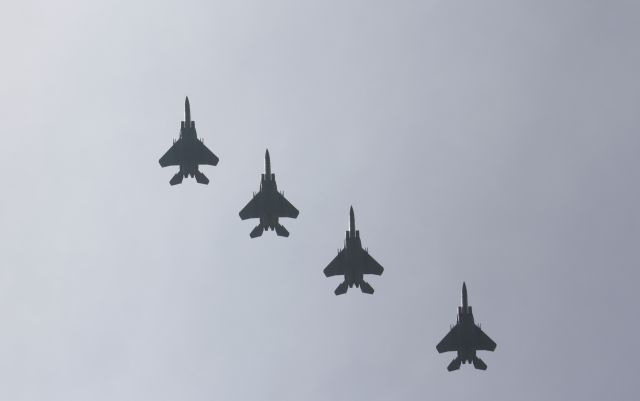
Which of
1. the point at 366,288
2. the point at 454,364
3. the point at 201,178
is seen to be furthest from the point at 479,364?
the point at 201,178

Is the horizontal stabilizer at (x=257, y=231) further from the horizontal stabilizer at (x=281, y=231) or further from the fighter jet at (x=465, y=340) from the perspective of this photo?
the fighter jet at (x=465, y=340)

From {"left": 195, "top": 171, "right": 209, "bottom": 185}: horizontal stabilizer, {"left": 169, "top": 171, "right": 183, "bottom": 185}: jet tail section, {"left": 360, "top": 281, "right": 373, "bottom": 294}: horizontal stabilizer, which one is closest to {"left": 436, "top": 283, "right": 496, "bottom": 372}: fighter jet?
{"left": 360, "top": 281, "right": 373, "bottom": 294}: horizontal stabilizer

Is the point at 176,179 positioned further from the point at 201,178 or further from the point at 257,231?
the point at 257,231

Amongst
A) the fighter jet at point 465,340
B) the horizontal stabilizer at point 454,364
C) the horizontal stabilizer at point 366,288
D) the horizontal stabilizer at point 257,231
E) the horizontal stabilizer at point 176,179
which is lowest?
the horizontal stabilizer at point 454,364

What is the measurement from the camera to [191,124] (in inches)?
5807

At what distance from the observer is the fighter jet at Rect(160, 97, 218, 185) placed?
147 m

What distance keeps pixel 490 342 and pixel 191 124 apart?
1339 inches

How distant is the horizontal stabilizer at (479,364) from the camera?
14744 centimetres

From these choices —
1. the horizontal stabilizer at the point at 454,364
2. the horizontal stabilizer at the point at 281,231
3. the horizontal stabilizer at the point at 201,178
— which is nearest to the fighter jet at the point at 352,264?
the horizontal stabilizer at the point at 281,231

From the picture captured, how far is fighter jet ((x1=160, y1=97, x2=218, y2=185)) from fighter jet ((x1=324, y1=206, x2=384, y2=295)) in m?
14.6

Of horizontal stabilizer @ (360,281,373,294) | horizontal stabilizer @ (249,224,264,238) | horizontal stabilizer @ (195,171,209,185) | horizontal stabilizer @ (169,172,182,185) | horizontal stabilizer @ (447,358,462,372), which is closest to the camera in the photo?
horizontal stabilizer @ (360,281,373,294)

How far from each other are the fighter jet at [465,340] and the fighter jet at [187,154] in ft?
87.7

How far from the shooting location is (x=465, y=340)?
480 ft

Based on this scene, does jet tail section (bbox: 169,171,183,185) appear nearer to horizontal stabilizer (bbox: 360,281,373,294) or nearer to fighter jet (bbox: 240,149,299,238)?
fighter jet (bbox: 240,149,299,238)
